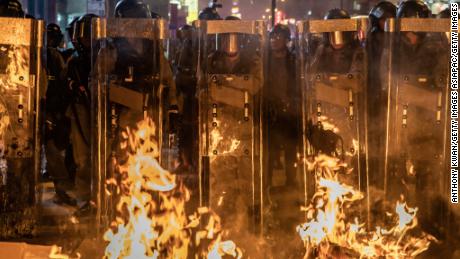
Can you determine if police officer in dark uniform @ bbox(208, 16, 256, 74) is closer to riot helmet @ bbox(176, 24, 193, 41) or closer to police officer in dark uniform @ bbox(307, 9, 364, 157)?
police officer in dark uniform @ bbox(307, 9, 364, 157)

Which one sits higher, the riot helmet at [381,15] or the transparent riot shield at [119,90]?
the riot helmet at [381,15]

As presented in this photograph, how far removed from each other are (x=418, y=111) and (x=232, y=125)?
185cm

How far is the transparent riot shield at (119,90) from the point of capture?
5508 mm

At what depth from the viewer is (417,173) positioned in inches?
226

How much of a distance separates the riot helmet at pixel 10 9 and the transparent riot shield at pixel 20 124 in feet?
2.11

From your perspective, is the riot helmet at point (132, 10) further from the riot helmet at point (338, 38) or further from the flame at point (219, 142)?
the riot helmet at point (338, 38)

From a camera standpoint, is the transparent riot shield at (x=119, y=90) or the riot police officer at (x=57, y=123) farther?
the riot police officer at (x=57, y=123)

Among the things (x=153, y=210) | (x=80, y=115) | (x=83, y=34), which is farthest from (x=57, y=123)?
(x=153, y=210)

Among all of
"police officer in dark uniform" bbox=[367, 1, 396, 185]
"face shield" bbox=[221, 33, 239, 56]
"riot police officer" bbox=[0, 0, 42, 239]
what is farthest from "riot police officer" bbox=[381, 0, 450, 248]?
"riot police officer" bbox=[0, 0, 42, 239]

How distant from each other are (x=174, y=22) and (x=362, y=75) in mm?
5857

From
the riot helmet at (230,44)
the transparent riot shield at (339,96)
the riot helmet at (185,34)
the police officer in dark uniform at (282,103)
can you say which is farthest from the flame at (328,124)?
the riot helmet at (185,34)

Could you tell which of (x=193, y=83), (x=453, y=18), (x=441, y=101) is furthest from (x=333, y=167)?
(x=193, y=83)

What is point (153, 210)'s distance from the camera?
5.51 metres

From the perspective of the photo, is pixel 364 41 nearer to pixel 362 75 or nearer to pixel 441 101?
pixel 362 75
